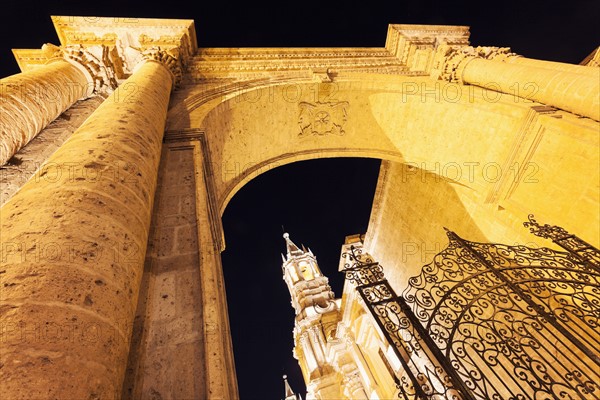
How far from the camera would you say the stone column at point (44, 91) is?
3326 mm

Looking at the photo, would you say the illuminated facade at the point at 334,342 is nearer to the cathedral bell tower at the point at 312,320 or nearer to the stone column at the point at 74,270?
the cathedral bell tower at the point at 312,320

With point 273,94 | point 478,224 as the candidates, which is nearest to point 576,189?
point 478,224

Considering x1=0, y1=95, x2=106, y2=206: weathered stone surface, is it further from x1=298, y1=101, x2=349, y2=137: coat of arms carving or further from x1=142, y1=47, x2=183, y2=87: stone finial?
x1=298, y1=101, x2=349, y2=137: coat of arms carving

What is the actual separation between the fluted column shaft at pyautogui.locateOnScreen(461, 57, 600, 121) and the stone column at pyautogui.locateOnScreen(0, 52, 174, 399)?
261 inches

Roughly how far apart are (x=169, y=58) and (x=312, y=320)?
81.9ft

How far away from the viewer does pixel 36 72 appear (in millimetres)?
4262

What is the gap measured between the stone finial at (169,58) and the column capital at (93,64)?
727 mm

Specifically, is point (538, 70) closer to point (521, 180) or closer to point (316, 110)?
point (521, 180)

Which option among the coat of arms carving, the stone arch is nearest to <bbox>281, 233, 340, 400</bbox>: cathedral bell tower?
the stone arch

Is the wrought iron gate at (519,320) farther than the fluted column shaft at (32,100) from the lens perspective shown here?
Yes

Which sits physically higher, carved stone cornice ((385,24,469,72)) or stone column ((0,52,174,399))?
carved stone cornice ((385,24,469,72))

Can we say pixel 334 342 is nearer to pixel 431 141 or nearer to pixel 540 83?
pixel 431 141

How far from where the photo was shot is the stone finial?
18.4 ft

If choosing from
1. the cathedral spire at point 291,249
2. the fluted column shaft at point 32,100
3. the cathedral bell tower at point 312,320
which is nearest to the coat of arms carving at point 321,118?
the fluted column shaft at point 32,100
